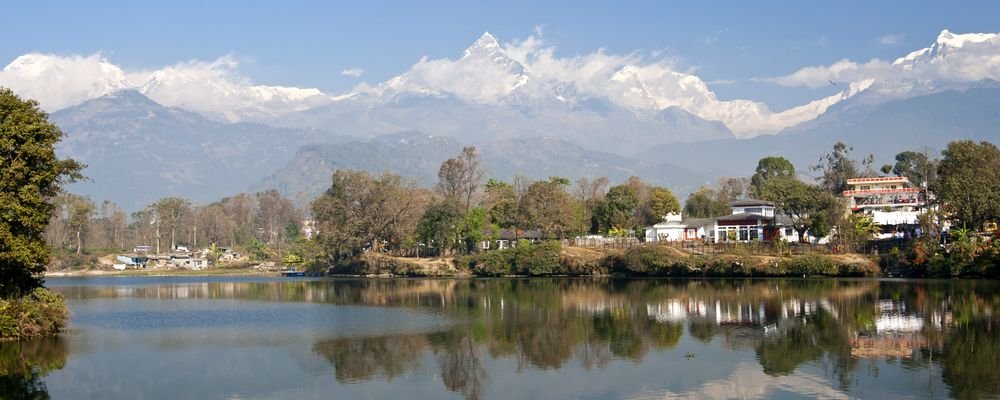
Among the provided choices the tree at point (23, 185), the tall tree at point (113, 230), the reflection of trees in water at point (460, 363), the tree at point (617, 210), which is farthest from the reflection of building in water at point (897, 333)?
the tall tree at point (113, 230)

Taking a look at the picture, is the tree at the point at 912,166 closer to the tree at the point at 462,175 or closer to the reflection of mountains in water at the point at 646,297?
the tree at the point at 462,175

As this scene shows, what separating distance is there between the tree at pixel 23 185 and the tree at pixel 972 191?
213ft

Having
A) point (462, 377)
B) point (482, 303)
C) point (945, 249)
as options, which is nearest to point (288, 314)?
point (482, 303)

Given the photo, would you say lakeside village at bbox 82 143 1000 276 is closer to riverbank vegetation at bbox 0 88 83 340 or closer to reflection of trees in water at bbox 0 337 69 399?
riverbank vegetation at bbox 0 88 83 340

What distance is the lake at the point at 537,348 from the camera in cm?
2928

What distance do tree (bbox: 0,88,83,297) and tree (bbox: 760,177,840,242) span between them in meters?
64.5

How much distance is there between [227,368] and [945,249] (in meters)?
60.0

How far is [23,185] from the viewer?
36.6 metres

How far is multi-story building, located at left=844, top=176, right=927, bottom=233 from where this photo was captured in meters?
97.8

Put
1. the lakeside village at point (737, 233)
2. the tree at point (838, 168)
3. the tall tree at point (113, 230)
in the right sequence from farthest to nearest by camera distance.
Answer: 1. the tall tree at point (113, 230)
2. the tree at point (838, 168)
3. the lakeside village at point (737, 233)

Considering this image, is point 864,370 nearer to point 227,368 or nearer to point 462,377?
point 462,377

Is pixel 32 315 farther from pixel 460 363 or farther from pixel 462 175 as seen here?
pixel 462 175

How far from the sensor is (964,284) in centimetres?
6300

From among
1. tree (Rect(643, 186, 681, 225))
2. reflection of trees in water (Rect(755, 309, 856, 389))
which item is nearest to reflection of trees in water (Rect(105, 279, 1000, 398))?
reflection of trees in water (Rect(755, 309, 856, 389))
